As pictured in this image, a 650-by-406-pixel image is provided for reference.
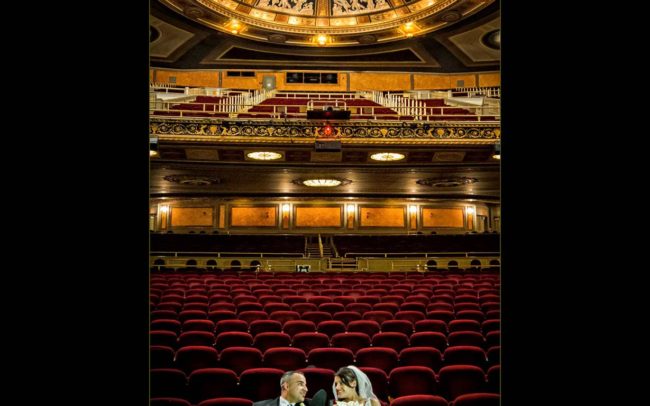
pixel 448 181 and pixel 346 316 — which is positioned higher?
pixel 448 181

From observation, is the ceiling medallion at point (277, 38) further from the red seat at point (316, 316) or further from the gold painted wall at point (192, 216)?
the red seat at point (316, 316)

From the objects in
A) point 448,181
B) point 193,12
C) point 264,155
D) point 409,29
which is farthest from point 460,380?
point 409,29

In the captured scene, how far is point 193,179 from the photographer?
1616 cm

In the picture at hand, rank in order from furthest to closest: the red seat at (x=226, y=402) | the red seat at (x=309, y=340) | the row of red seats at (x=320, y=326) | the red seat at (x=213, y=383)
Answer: the row of red seats at (x=320, y=326) < the red seat at (x=309, y=340) < the red seat at (x=213, y=383) < the red seat at (x=226, y=402)

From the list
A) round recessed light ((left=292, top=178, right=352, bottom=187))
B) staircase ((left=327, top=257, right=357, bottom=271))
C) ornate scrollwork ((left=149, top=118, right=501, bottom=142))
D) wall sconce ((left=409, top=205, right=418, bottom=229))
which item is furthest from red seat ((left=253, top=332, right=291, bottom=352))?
wall sconce ((left=409, top=205, right=418, bottom=229))

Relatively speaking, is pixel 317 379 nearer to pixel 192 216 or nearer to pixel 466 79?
pixel 192 216

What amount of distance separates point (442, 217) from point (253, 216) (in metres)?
8.20

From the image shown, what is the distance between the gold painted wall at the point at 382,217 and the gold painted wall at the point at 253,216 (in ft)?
12.6

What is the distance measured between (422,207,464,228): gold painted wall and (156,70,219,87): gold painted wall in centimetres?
1090

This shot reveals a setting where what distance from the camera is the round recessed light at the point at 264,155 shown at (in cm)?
1360

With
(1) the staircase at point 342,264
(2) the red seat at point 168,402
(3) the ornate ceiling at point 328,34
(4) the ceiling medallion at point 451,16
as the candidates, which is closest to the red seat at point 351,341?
(2) the red seat at point 168,402

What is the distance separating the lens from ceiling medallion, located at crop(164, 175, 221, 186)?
15914mm
